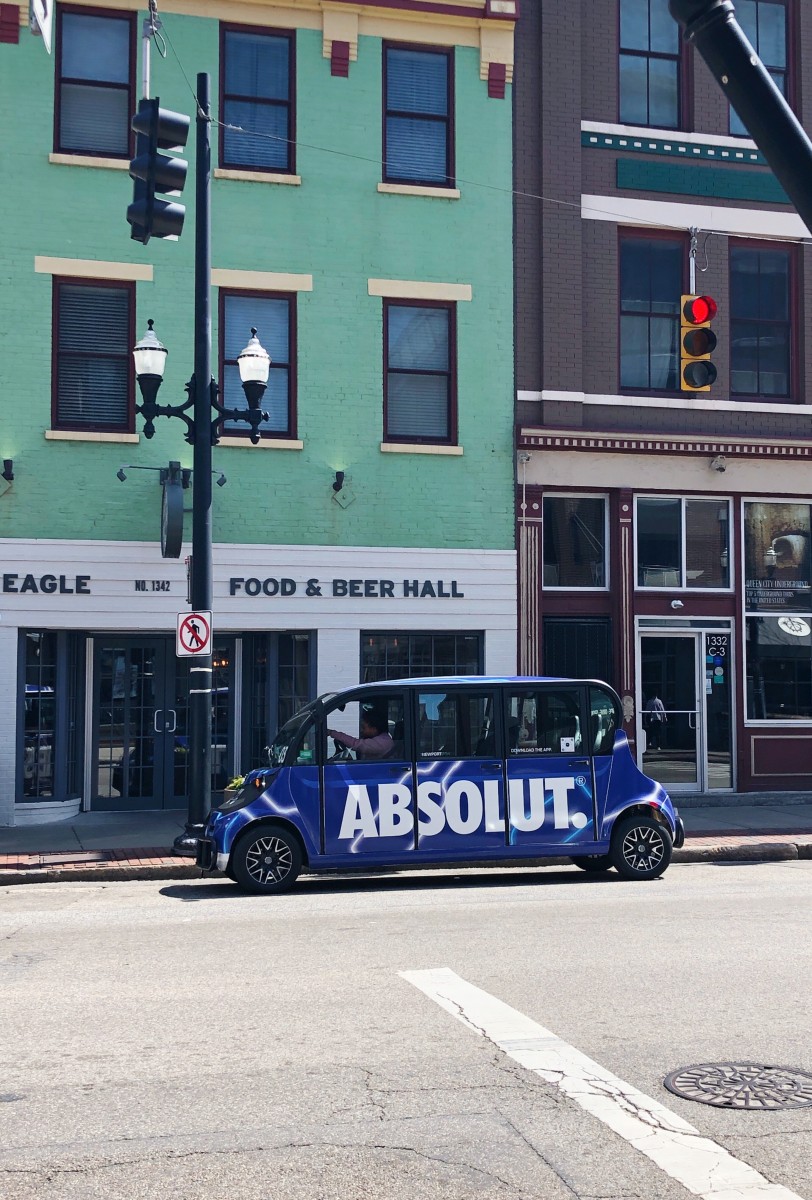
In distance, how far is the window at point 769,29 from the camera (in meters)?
20.3

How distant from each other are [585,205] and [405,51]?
3235mm

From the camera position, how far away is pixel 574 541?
1912 cm

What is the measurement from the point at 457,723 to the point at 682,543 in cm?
788

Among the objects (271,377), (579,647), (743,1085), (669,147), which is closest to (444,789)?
(743,1085)

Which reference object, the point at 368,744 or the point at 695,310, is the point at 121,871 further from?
the point at 695,310

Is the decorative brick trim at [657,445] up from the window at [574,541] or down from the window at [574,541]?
up

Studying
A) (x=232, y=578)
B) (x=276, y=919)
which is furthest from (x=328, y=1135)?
(x=232, y=578)

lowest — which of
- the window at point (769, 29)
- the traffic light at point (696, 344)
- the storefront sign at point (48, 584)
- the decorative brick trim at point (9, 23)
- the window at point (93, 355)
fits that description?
the storefront sign at point (48, 584)

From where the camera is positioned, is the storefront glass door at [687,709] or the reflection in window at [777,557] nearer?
the storefront glass door at [687,709]

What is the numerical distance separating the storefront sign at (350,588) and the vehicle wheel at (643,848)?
6.09 meters

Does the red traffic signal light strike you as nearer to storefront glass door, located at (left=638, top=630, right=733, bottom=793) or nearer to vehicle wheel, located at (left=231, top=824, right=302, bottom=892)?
vehicle wheel, located at (left=231, top=824, right=302, bottom=892)

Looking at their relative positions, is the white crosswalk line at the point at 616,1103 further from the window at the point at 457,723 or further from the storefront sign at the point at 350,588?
the storefront sign at the point at 350,588

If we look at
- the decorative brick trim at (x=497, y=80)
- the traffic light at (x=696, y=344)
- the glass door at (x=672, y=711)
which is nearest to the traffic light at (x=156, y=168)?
the traffic light at (x=696, y=344)

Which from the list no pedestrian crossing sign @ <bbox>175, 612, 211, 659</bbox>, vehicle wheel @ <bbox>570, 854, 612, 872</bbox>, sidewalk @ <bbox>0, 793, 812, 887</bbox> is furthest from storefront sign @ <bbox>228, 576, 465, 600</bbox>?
vehicle wheel @ <bbox>570, 854, 612, 872</bbox>
